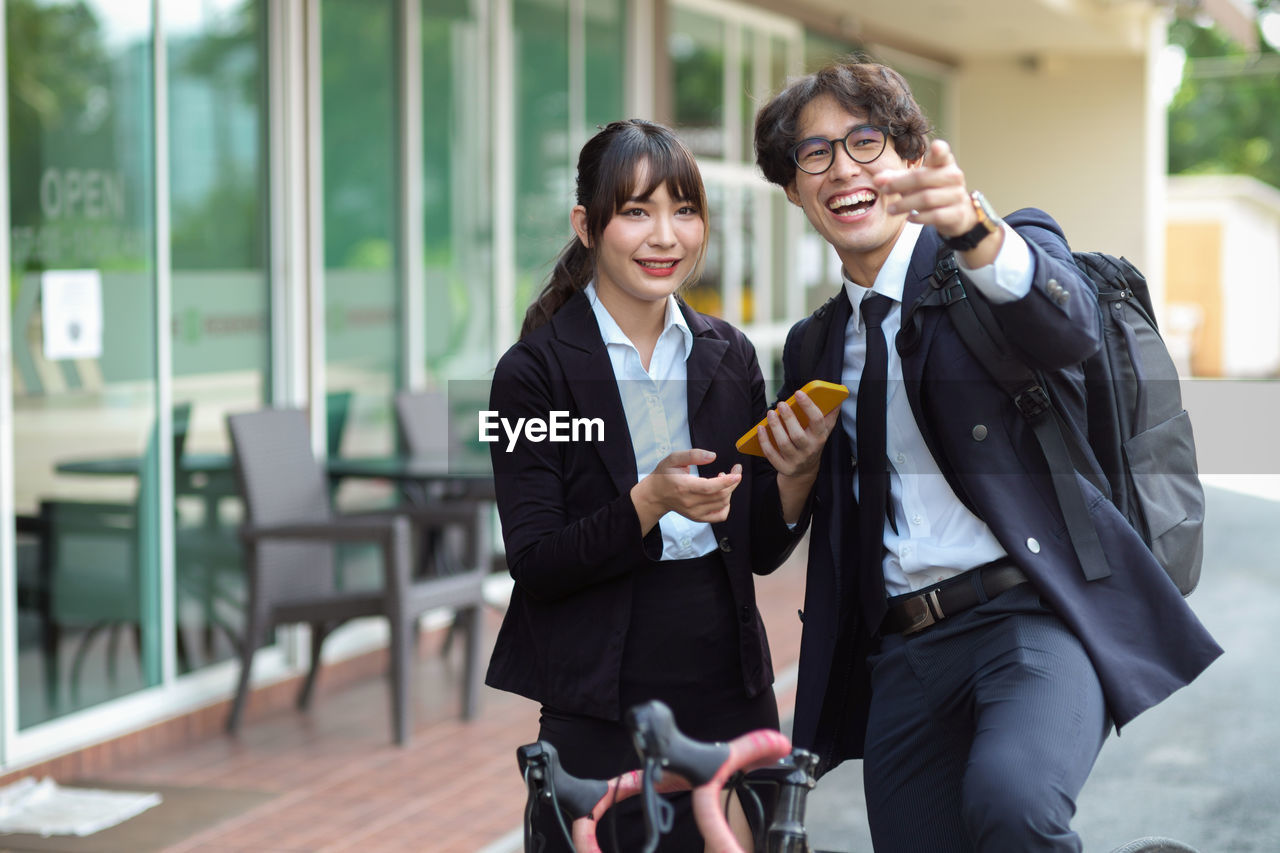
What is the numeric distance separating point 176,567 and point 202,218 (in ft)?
4.53

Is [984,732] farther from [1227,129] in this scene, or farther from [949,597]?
[1227,129]

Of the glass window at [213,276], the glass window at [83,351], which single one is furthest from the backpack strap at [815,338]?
the glass window at [213,276]

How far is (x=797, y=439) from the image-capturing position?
214 centimetres

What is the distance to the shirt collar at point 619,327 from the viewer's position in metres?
2.30

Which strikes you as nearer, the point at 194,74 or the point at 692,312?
the point at 692,312

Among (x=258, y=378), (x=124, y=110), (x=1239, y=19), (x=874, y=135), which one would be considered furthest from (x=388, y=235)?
(x=1239, y=19)

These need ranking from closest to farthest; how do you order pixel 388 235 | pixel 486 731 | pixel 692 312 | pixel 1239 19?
pixel 692 312, pixel 486 731, pixel 388 235, pixel 1239 19

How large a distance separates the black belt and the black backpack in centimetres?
11

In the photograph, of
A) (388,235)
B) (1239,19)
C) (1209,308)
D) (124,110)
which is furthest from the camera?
(1209,308)

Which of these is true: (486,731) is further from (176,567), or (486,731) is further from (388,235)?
(388,235)

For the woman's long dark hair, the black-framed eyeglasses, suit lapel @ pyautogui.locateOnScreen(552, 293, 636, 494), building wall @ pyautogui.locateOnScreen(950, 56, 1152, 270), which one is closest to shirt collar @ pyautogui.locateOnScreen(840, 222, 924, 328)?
the black-framed eyeglasses

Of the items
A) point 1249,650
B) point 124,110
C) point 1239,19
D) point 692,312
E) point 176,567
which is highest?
point 1239,19

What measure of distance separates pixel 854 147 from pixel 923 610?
70cm

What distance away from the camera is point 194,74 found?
19.3 feet
